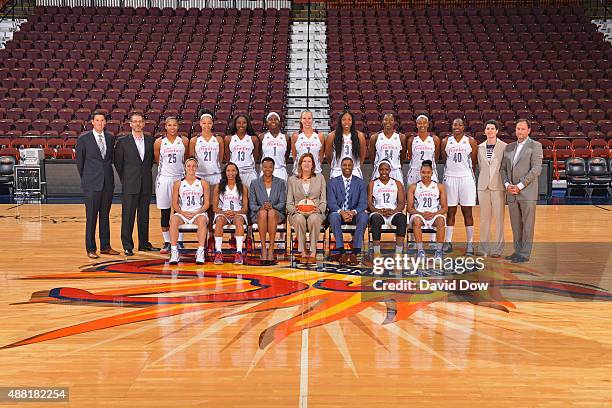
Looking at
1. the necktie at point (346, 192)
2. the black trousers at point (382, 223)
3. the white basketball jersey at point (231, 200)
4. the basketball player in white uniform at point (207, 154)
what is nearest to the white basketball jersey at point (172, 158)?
the basketball player in white uniform at point (207, 154)

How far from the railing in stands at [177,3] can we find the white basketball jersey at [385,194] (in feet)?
43.2

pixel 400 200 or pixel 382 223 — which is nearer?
pixel 382 223

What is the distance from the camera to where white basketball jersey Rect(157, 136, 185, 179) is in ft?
22.6

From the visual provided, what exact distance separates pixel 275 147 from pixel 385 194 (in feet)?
4.06

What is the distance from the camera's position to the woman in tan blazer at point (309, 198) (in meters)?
6.30

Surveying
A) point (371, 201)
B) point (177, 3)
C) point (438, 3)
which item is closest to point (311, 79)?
point (438, 3)

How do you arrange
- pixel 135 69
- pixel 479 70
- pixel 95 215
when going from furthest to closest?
pixel 135 69
pixel 479 70
pixel 95 215

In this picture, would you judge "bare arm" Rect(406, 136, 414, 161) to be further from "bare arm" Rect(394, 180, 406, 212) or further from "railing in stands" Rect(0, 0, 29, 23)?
"railing in stands" Rect(0, 0, 29, 23)

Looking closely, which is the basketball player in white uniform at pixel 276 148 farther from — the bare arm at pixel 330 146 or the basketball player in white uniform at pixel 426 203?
the basketball player in white uniform at pixel 426 203

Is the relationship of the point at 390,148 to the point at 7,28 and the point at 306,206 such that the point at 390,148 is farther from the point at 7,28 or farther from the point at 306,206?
the point at 7,28

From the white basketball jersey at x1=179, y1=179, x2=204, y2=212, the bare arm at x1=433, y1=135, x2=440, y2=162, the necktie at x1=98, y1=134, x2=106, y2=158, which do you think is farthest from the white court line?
the necktie at x1=98, y1=134, x2=106, y2=158

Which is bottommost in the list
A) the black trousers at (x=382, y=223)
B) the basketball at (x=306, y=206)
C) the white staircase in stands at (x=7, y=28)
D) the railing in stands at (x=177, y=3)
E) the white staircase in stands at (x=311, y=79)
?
the black trousers at (x=382, y=223)

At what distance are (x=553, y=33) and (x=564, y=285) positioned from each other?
40.6 ft

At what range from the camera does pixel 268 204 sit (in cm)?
644
